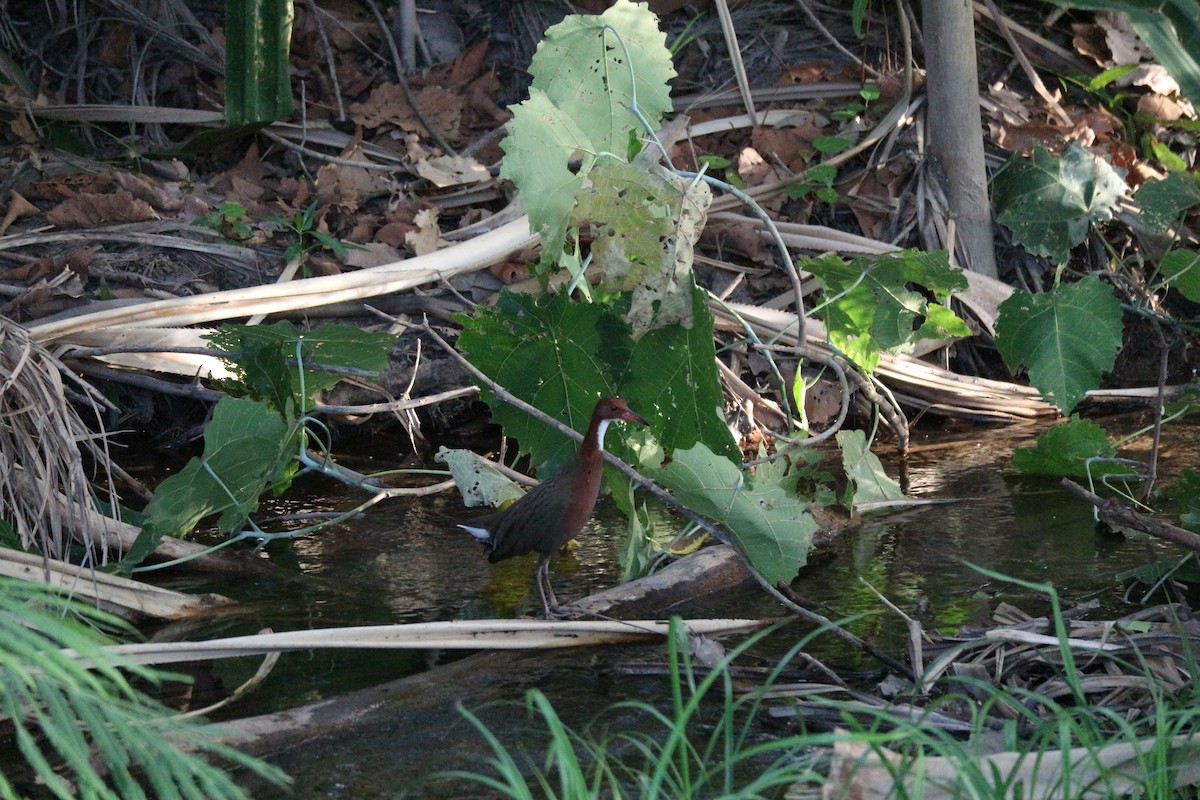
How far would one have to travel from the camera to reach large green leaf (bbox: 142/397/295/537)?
3799 mm

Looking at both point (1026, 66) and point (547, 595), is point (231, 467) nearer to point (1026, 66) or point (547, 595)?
point (547, 595)

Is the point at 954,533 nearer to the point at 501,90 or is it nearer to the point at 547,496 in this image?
the point at 547,496

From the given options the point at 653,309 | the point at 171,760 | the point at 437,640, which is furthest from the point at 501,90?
the point at 171,760

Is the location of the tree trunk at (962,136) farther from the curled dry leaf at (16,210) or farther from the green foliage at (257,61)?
the curled dry leaf at (16,210)

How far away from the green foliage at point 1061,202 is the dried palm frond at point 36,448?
3659 mm

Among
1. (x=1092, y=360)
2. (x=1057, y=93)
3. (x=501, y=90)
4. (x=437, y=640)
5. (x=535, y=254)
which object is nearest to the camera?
(x=437, y=640)

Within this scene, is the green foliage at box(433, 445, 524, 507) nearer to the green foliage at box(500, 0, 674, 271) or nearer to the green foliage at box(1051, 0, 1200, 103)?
the green foliage at box(500, 0, 674, 271)

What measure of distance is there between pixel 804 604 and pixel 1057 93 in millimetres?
Answer: 4300

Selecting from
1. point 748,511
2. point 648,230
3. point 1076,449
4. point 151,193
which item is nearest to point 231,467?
point 648,230

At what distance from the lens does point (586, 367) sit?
4.04 meters

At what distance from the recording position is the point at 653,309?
12.3ft

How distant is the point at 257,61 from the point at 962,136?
3455mm

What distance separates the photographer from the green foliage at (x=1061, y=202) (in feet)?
16.5

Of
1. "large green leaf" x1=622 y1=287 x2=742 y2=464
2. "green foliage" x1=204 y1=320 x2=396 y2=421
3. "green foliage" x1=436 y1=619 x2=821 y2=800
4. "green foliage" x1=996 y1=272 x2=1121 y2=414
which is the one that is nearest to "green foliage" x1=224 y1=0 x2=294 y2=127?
"green foliage" x1=204 y1=320 x2=396 y2=421
